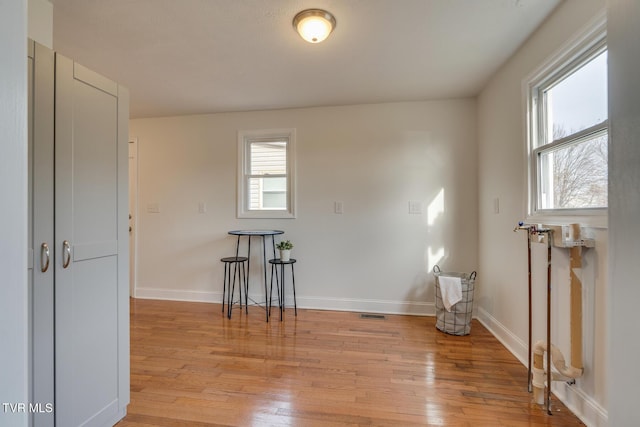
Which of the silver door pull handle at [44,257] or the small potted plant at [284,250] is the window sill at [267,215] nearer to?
the small potted plant at [284,250]

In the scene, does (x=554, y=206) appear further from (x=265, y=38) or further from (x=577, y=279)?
(x=265, y=38)

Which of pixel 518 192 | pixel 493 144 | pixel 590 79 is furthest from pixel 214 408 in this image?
pixel 493 144

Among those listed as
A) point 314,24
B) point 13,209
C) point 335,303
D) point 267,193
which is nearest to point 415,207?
point 335,303

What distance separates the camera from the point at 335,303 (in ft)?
10.6

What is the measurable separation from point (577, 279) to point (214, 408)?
82.8 inches

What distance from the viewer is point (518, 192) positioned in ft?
7.15

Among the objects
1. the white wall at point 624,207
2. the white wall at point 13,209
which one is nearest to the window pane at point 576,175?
the white wall at point 624,207

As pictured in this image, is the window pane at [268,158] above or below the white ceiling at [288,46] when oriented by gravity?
below

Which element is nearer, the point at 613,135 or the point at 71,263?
the point at 613,135

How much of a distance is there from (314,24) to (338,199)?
71.5 inches

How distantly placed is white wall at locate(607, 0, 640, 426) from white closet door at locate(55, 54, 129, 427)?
1.76m

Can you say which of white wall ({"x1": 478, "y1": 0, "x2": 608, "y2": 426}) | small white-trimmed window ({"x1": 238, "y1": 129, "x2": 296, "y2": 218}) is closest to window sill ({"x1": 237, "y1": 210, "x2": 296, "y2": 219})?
small white-trimmed window ({"x1": 238, "y1": 129, "x2": 296, "y2": 218})

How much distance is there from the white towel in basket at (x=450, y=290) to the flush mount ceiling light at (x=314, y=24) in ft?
7.32

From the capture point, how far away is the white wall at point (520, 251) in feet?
4.74
